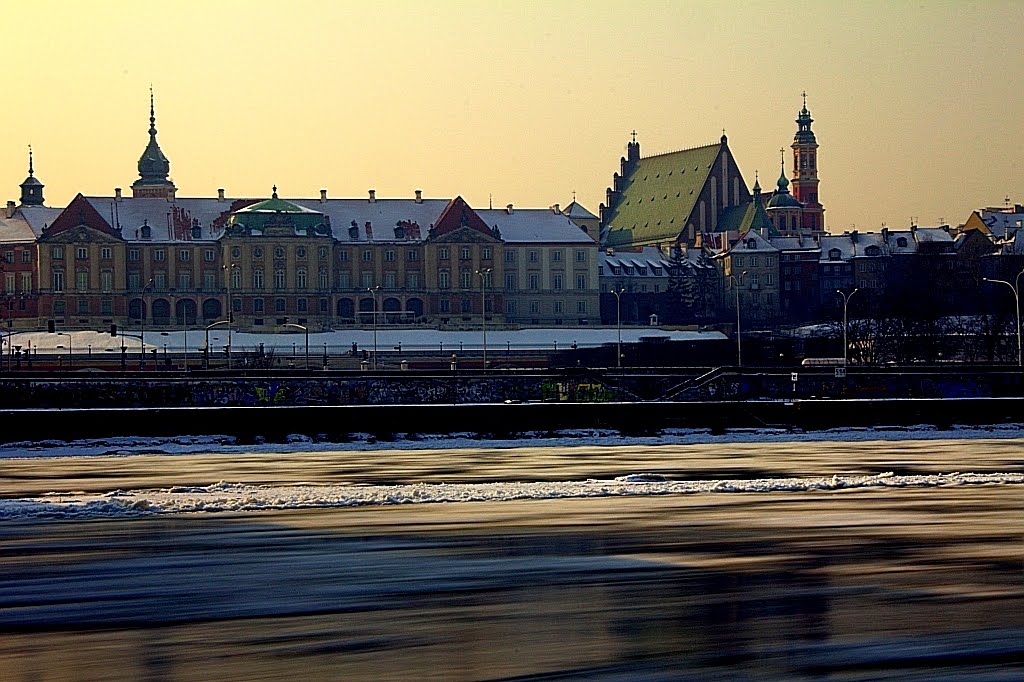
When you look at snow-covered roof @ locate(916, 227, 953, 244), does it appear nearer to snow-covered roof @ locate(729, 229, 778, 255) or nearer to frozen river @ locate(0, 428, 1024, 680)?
snow-covered roof @ locate(729, 229, 778, 255)

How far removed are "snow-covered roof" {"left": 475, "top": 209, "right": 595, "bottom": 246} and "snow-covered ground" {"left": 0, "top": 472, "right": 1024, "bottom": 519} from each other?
13332 cm

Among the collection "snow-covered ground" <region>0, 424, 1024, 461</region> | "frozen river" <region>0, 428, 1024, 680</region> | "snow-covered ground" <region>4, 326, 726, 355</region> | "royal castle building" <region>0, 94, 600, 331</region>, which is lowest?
"frozen river" <region>0, 428, 1024, 680</region>

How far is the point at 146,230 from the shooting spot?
148m

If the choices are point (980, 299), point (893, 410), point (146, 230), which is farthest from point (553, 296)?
point (893, 410)

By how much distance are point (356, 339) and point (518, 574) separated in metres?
108

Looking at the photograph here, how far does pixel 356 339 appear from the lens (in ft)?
398

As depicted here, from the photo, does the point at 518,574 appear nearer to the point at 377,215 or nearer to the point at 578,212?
the point at 377,215

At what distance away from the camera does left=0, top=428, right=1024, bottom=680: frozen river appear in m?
10.7

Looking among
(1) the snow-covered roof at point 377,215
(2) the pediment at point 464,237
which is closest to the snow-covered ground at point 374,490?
(2) the pediment at point 464,237

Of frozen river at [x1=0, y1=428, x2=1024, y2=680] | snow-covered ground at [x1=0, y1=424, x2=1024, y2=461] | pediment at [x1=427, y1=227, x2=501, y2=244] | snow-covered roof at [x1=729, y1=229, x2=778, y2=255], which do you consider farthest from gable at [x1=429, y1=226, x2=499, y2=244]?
frozen river at [x1=0, y1=428, x2=1024, y2=680]

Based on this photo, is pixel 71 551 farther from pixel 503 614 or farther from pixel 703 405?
pixel 703 405

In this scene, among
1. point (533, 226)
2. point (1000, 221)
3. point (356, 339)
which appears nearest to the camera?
point (356, 339)

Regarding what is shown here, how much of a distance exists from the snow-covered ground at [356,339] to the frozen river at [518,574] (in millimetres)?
86516

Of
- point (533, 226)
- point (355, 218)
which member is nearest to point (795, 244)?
point (533, 226)
